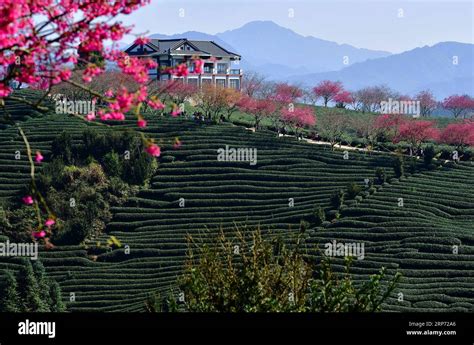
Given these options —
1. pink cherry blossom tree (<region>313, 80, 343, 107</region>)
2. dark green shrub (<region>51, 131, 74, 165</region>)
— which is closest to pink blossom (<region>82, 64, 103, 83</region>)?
dark green shrub (<region>51, 131, 74, 165</region>)

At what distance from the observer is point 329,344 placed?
→ 682 centimetres

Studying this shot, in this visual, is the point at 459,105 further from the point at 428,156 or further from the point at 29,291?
the point at 29,291

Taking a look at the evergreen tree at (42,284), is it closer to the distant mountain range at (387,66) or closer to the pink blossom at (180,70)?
the pink blossom at (180,70)

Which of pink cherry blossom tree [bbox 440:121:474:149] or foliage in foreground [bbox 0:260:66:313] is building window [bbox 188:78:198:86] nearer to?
pink cherry blossom tree [bbox 440:121:474:149]

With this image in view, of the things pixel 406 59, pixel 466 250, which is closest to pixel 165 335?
pixel 466 250

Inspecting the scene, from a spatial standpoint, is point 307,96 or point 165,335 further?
point 307,96

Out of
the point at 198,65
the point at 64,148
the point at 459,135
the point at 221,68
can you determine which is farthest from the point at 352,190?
the point at 198,65

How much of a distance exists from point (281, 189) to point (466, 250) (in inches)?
536

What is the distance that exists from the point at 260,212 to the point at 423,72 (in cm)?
14587

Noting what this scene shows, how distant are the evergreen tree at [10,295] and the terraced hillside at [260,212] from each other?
2.52m

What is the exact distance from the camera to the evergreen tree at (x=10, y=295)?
102 ft

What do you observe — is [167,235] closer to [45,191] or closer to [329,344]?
[45,191]

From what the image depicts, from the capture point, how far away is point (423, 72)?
183 m

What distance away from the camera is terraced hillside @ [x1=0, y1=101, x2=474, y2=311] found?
35.1 metres
